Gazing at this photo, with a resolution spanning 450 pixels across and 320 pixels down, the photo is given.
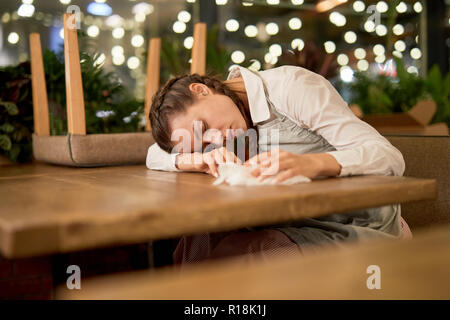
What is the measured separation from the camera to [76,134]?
174cm

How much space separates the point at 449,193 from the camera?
1.51 meters

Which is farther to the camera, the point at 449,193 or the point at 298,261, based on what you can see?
the point at 449,193

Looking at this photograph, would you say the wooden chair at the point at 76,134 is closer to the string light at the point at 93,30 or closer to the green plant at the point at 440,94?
the green plant at the point at 440,94

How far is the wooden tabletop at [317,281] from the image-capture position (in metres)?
0.48

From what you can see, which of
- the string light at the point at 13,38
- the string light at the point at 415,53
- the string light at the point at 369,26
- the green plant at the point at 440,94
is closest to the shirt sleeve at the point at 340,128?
the green plant at the point at 440,94

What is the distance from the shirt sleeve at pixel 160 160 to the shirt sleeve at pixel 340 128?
0.40m

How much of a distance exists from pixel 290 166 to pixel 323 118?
0.30 metres

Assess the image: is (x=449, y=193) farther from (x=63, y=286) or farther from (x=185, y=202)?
(x=63, y=286)

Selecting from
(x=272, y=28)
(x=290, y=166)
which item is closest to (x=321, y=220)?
(x=290, y=166)

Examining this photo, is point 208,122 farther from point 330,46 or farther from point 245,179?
point 330,46

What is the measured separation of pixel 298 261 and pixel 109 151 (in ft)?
4.58

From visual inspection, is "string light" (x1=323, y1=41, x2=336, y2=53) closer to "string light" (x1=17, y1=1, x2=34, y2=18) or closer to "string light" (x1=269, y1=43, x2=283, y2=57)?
"string light" (x1=269, y1=43, x2=283, y2=57)

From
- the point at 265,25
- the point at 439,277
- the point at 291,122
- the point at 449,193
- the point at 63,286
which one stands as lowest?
the point at 63,286
